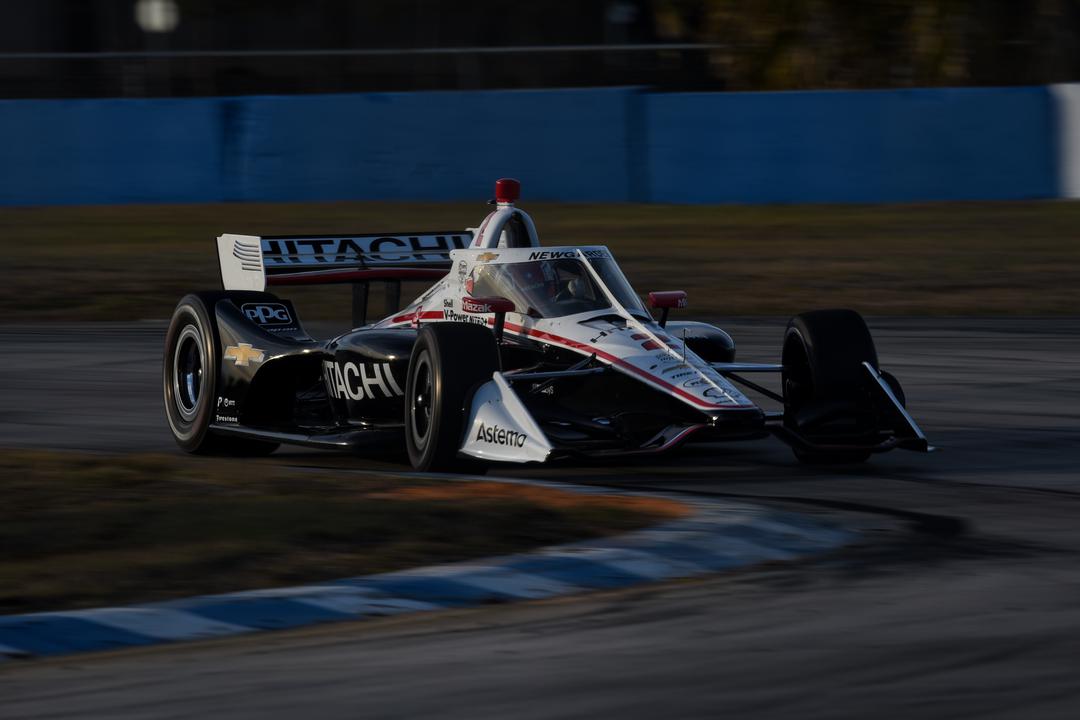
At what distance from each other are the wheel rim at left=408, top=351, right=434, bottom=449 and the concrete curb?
205 centimetres

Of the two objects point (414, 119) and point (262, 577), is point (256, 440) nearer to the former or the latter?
point (262, 577)

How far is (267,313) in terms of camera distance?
1064cm

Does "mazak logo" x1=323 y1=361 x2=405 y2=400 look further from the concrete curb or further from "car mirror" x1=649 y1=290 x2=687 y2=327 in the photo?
the concrete curb

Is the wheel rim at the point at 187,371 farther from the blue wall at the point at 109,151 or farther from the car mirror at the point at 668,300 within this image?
the blue wall at the point at 109,151

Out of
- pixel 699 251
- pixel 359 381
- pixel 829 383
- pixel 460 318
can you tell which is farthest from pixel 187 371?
pixel 699 251

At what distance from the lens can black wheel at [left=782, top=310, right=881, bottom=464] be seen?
9.10 m

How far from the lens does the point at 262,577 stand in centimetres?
633

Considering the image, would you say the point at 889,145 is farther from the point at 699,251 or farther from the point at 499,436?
the point at 499,436

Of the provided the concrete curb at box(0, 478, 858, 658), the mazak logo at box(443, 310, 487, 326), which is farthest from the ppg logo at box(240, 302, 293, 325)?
the concrete curb at box(0, 478, 858, 658)

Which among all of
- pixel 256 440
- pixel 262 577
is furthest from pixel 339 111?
pixel 262 577

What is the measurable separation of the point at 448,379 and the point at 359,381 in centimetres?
112

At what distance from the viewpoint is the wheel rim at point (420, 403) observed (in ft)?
29.7

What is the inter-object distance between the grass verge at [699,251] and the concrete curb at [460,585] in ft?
35.5

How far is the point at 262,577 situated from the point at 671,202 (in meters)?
19.3
